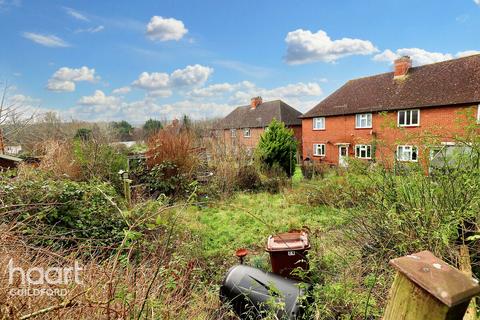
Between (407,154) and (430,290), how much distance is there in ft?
14.2

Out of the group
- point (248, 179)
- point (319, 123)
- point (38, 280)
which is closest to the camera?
point (38, 280)

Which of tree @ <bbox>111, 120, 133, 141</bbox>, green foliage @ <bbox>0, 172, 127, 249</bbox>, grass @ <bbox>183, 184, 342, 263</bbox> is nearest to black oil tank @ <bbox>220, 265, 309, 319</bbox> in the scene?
grass @ <bbox>183, 184, 342, 263</bbox>

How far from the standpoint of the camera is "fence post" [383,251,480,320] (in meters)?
0.71

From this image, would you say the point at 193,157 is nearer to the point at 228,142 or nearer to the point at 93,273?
the point at 228,142

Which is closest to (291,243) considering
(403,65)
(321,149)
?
(403,65)

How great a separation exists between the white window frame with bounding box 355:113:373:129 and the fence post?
78.5 feet

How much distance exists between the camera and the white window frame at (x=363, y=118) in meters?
22.4

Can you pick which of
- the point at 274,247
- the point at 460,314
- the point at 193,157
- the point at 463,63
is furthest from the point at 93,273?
the point at 463,63

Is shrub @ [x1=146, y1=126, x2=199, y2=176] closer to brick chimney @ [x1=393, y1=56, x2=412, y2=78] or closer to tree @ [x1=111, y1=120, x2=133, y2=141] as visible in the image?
brick chimney @ [x1=393, y1=56, x2=412, y2=78]

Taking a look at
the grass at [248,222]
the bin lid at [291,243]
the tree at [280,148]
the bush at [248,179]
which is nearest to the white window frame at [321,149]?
the tree at [280,148]

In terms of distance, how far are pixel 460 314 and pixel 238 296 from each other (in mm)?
3296

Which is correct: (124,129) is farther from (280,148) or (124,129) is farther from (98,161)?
(98,161)

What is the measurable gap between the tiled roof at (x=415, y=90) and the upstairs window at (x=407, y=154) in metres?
17.2

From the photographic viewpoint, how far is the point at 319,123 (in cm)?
2688
